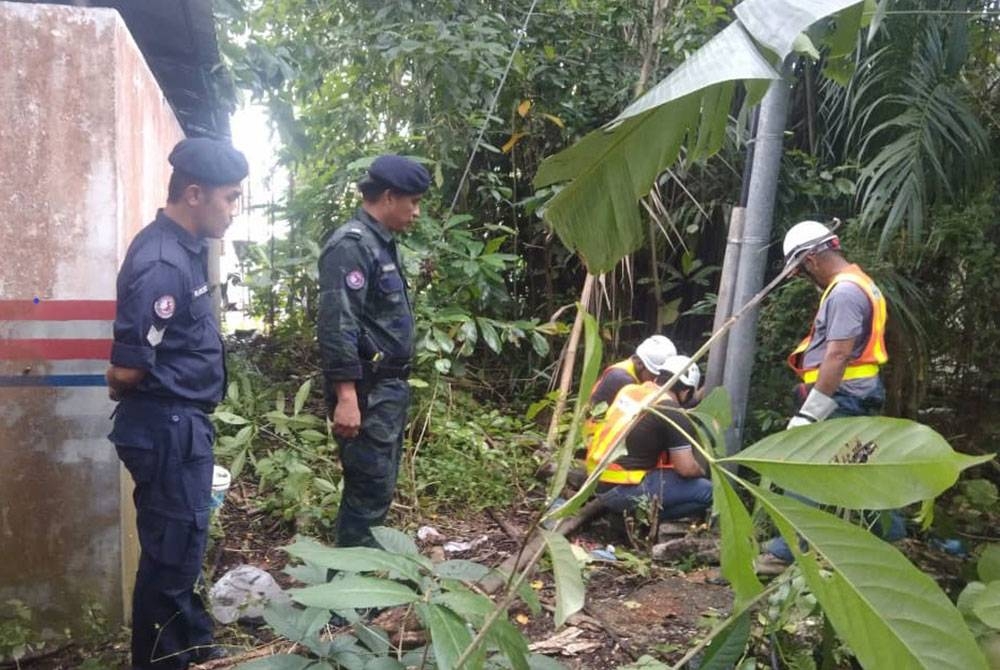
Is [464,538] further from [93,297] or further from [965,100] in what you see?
[965,100]

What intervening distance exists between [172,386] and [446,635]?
1.86 metres

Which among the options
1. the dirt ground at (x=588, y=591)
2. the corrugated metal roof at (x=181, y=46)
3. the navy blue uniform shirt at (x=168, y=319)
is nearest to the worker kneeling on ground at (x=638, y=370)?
the dirt ground at (x=588, y=591)

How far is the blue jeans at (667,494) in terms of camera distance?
4.38 m

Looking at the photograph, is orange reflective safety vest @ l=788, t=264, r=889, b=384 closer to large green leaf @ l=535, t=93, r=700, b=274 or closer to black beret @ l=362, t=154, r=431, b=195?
black beret @ l=362, t=154, r=431, b=195

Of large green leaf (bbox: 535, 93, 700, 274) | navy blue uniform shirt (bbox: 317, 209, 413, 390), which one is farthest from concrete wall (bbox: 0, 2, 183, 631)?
large green leaf (bbox: 535, 93, 700, 274)

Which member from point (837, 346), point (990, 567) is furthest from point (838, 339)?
point (990, 567)

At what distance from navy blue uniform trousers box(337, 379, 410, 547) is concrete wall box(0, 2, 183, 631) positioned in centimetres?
81

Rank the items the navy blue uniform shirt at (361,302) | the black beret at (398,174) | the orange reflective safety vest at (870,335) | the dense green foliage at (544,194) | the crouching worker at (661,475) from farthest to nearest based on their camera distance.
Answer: the dense green foliage at (544,194) < the crouching worker at (661,475) < the orange reflective safety vest at (870,335) < the black beret at (398,174) < the navy blue uniform shirt at (361,302)

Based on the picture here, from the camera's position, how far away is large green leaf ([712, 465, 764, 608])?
103 cm

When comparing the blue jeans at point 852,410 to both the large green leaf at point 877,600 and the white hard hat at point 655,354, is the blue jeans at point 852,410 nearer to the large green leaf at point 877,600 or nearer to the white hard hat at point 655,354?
the white hard hat at point 655,354

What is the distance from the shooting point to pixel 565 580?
1.01 meters

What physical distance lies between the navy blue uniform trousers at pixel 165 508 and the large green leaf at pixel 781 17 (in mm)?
2157

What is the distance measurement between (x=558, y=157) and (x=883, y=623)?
2.62 feet

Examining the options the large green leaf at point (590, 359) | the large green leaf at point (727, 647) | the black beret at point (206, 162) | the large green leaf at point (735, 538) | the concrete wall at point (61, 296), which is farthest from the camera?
the concrete wall at point (61, 296)
